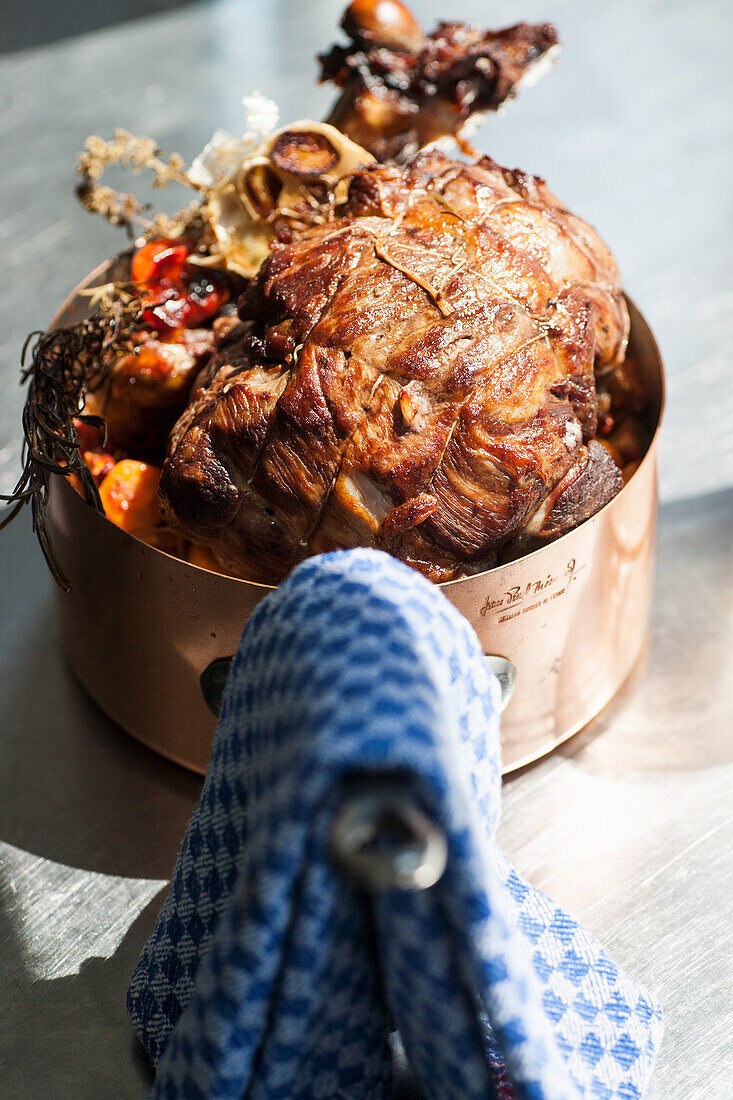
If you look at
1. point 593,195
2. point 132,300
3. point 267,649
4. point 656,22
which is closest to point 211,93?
point 593,195

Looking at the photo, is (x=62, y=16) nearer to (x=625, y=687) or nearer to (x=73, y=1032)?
(x=625, y=687)

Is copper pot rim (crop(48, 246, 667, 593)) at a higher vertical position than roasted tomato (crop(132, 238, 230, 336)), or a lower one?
lower

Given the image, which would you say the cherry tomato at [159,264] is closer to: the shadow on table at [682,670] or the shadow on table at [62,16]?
the shadow on table at [682,670]

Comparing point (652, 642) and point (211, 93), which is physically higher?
point (211, 93)

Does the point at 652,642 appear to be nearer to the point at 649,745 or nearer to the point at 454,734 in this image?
the point at 649,745

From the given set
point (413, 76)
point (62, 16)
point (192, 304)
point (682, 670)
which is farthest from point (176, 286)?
point (62, 16)

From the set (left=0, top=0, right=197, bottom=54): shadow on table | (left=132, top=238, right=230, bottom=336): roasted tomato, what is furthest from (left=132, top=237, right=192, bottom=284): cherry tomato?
(left=0, top=0, right=197, bottom=54): shadow on table

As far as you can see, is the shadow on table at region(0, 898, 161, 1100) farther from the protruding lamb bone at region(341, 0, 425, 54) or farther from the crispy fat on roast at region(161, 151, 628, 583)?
the protruding lamb bone at region(341, 0, 425, 54)
